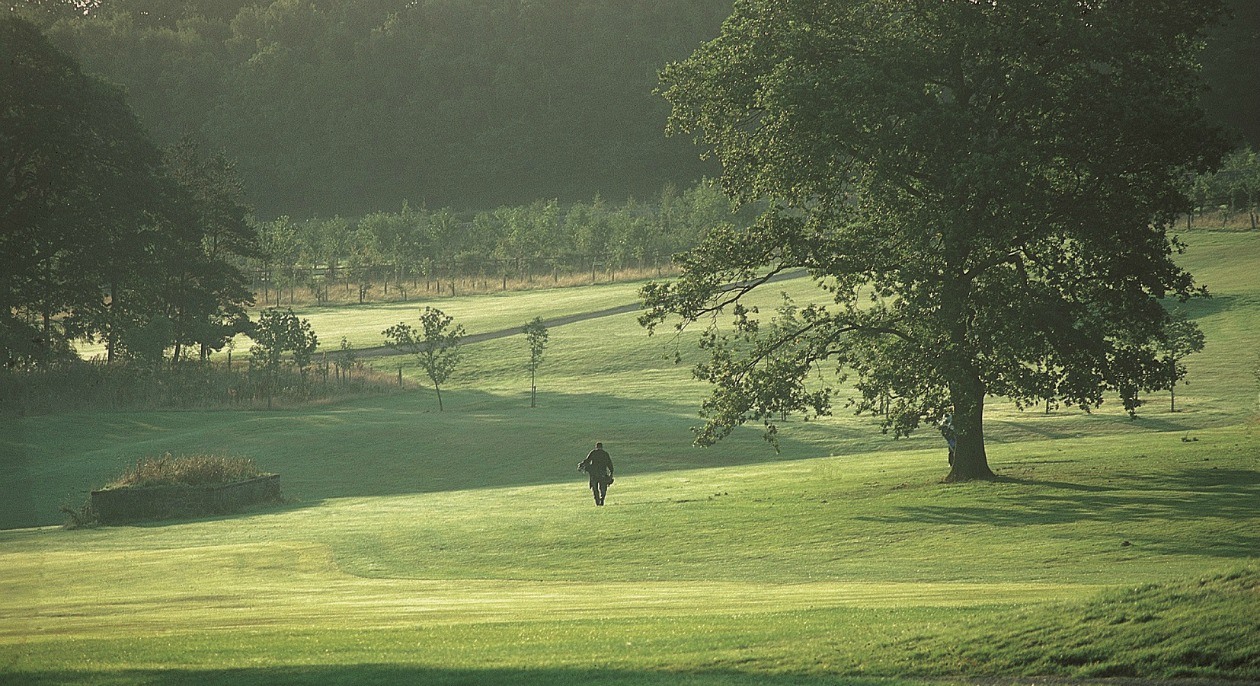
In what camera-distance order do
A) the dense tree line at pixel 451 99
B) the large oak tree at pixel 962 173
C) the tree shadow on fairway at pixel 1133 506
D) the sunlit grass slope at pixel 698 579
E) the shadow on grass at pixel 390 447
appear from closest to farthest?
the sunlit grass slope at pixel 698 579 → the tree shadow on fairway at pixel 1133 506 → the large oak tree at pixel 962 173 → the shadow on grass at pixel 390 447 → the dense tree line at pixel 451 99

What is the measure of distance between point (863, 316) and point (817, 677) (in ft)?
68.4

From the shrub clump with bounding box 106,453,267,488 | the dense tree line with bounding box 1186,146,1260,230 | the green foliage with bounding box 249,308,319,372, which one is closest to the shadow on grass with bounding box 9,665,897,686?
the shrub clump with bounding box 106,453,267,488

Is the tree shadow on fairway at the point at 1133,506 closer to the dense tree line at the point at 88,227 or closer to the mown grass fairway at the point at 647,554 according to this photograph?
the mown grass fairway at the point at 647,554

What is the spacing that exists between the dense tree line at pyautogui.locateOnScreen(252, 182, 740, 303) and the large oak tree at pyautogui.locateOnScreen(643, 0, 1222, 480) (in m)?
78.9

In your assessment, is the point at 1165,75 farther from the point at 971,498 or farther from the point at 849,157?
the point at 971,498

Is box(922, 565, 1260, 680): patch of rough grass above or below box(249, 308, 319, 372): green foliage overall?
below

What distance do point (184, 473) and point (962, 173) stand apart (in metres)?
22.9

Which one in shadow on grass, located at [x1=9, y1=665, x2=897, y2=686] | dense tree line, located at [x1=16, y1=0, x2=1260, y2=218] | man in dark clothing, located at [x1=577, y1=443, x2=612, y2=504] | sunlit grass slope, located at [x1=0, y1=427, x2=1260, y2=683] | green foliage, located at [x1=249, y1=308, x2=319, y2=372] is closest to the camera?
shadow on grass, located at [x1=9, y1=665, x2=897, y2=686]

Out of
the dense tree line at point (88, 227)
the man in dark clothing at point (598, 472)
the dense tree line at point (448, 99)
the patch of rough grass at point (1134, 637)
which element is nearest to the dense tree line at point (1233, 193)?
the dense tree line at point (88, 227)

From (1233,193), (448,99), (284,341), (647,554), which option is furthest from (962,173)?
(448,99)

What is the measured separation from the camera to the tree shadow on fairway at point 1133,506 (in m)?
23.0

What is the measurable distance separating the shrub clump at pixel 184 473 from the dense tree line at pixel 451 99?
132m

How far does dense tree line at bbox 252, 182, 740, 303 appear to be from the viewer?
11288 centimetres

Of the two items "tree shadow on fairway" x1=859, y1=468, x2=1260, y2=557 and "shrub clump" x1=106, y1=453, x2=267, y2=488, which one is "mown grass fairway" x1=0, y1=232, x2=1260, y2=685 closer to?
"tree shadow on fairway" x1=859, y1=468, x2=1260, y2=557
